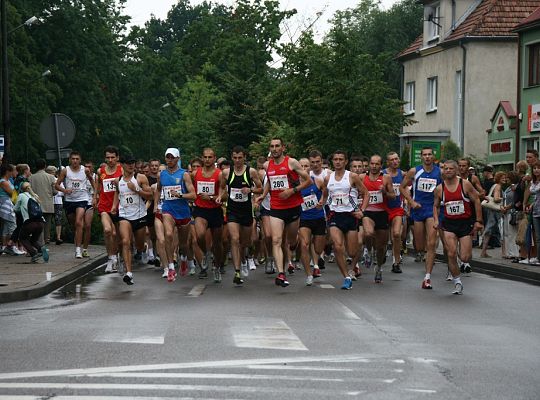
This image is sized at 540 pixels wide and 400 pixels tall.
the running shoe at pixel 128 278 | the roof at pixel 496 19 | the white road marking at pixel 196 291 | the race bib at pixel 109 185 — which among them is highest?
the roof at pixel 496 19

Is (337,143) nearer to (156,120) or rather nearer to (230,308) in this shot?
(230,308)

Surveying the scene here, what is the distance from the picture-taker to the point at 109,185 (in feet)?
63.7

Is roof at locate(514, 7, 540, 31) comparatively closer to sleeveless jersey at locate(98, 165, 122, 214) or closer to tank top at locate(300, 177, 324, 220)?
tank top at locate(300, 177, 324, 220)

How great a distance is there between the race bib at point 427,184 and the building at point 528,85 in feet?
67.9

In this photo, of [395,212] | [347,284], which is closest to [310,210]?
[347,284]

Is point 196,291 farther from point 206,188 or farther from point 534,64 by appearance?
point 534,64

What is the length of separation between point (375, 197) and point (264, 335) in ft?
27.7

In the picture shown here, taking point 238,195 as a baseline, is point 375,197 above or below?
below

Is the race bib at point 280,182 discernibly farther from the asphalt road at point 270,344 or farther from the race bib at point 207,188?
the asphalt road at point 270,344

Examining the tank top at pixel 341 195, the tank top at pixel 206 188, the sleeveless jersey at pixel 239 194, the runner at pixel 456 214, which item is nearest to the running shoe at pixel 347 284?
the tank top at pixel 341 195

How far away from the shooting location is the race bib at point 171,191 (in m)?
18.7

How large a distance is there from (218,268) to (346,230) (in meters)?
2.12

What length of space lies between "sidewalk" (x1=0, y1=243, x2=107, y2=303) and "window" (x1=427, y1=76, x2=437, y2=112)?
28.5 m

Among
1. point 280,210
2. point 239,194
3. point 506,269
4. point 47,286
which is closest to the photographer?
point 47,286
